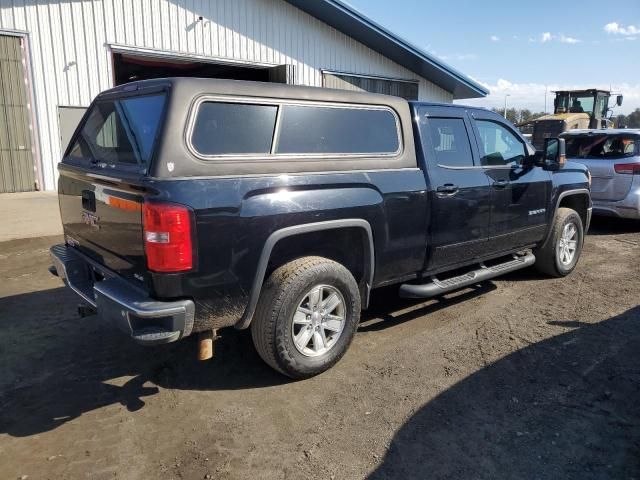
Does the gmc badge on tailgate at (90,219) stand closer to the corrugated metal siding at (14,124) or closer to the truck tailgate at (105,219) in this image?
the truck tailgate at (105,219)

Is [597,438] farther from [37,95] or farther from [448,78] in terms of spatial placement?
[448,78]

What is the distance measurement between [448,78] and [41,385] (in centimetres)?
1654

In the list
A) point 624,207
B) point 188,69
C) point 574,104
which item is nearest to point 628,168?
point 624,207

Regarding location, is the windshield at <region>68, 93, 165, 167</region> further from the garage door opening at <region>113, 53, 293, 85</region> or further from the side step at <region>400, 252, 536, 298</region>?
the garage door opening at <region>113, 53, 293, 85</region>

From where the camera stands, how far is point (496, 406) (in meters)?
3.30

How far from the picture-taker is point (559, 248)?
5.99m

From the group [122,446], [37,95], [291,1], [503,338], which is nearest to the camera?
[122,446]

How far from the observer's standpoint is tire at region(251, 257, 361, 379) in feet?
11.0

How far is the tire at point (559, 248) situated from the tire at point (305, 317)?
3.13 m

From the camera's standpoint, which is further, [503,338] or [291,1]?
[291,1]

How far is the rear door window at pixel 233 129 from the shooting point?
10.3ft

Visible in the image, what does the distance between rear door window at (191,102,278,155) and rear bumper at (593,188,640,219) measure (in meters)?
7.30

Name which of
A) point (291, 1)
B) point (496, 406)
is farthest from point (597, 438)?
point (291, 1)

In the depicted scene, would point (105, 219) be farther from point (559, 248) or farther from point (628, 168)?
point (628, 168)
